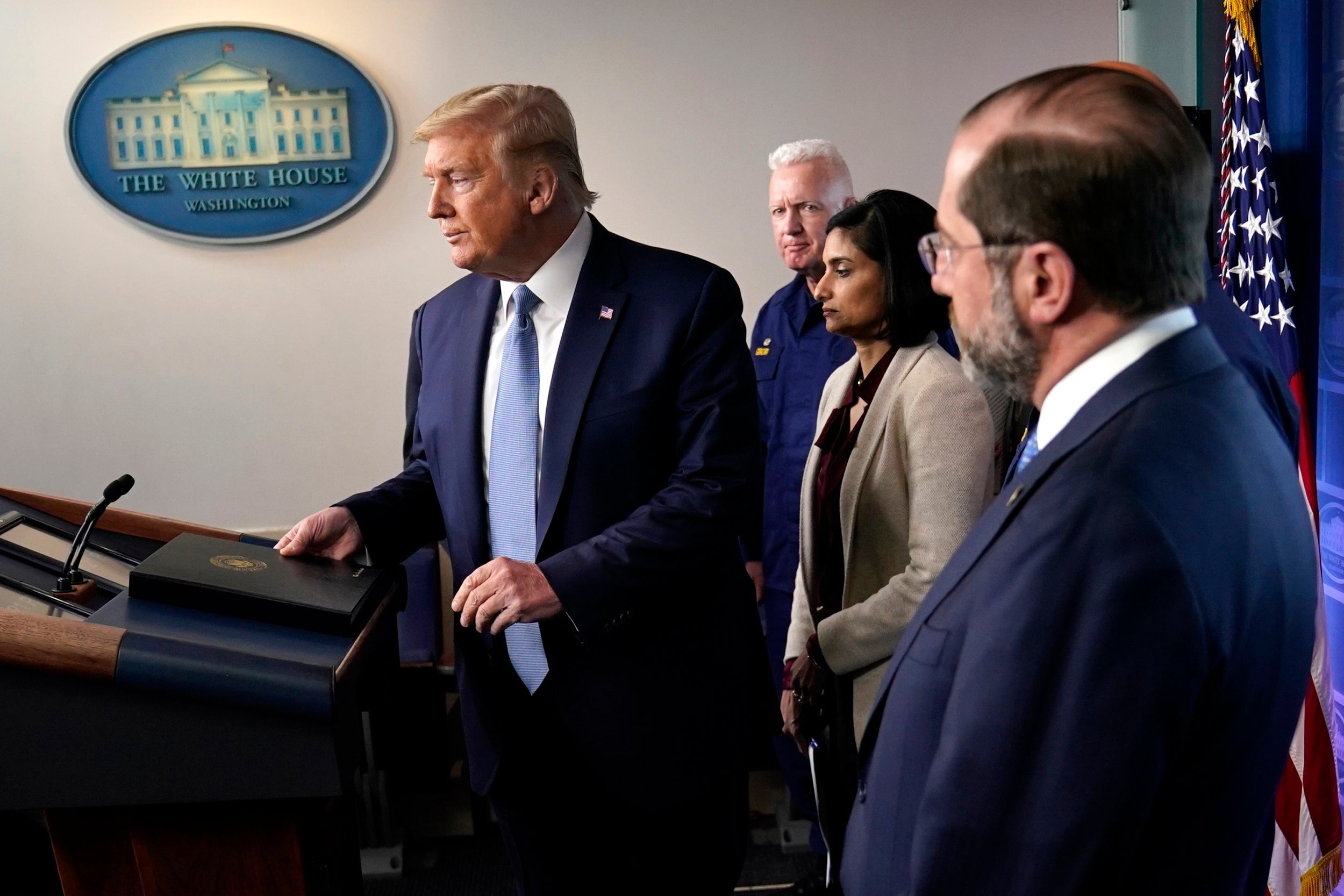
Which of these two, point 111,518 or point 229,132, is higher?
point 229,132

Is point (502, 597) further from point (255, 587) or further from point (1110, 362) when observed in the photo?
point (1110, 362)

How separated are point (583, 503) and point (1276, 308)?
1.65m

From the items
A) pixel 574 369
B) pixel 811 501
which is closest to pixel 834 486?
pixel 811 501

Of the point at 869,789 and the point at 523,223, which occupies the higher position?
the point at 523,223

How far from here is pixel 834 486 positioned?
1.80 meters

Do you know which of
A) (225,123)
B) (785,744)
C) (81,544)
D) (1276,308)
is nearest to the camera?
(81,544)

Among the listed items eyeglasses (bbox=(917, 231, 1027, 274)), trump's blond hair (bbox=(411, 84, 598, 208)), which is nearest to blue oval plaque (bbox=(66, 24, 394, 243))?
trump's blond hair (bbox=(411, 84, 598, 208))

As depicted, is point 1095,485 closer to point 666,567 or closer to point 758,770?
point 666,567

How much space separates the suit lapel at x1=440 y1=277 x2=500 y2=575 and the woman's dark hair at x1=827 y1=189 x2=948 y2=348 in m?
0.67

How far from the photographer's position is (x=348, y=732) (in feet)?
3.71

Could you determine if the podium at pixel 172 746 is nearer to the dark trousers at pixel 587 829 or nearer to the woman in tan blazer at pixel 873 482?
the dark trousers at pixel 587 829

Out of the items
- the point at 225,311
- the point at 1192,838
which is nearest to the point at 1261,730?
the point at 1192,838

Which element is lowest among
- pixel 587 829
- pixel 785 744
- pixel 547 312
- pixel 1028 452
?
pixel 785 744

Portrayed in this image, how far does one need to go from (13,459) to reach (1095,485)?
12.6ft
